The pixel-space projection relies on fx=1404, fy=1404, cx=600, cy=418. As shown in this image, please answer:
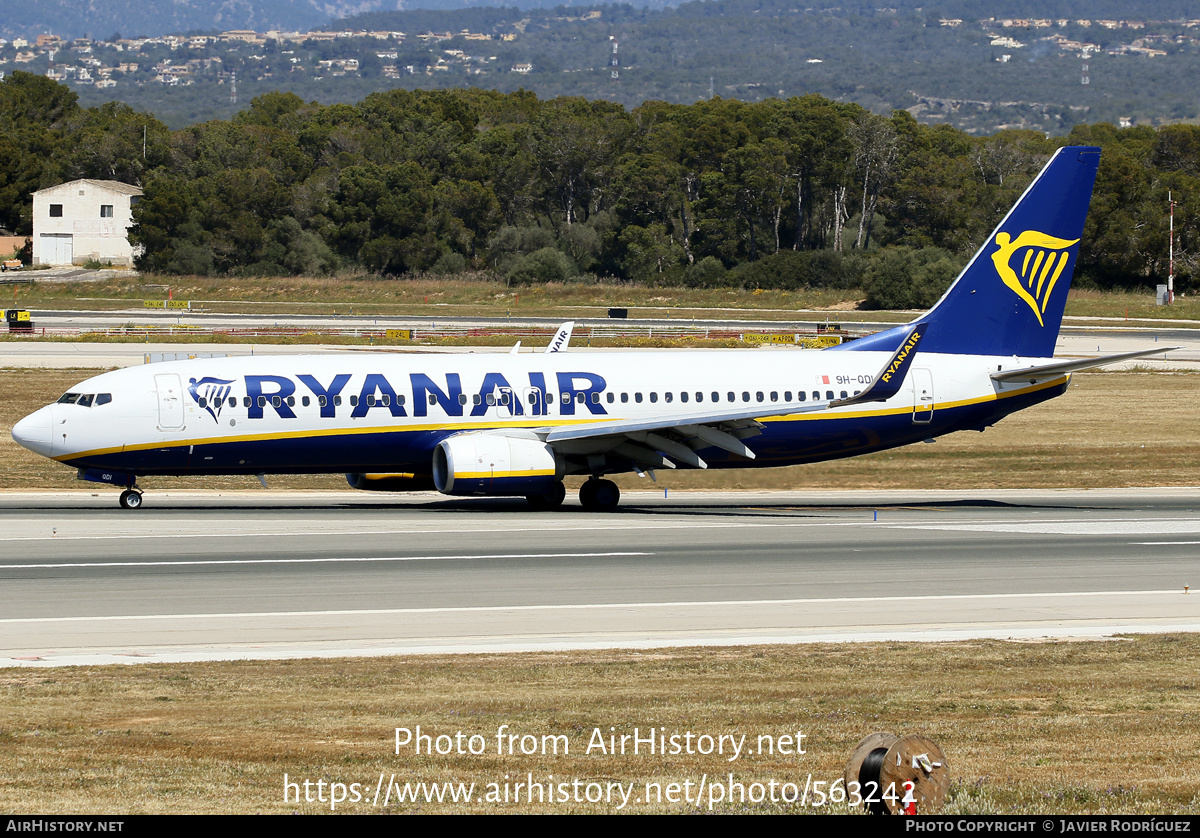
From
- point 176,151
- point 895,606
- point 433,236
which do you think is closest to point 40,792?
point 895,606

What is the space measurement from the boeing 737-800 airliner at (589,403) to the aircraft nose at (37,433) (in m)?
0.03

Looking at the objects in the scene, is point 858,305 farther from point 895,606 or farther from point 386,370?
point 895,606

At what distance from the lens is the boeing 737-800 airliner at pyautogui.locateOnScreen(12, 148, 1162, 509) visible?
32.7m

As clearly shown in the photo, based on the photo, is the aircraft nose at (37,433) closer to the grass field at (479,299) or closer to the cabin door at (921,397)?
the cabin door at (921,397)

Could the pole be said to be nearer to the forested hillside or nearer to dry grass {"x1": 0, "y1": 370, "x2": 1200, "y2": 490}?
the forested hillside

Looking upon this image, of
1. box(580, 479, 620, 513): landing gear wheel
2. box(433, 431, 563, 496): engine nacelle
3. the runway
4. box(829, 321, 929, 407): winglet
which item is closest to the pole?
the runway

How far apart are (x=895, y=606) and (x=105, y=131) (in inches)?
6884

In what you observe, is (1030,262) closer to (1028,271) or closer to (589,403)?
(1028,271)

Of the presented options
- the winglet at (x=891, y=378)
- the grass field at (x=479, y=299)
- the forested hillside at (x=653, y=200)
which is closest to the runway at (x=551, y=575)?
the winglet at (x=891, y=378)

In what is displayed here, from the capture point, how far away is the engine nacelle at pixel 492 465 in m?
32.3

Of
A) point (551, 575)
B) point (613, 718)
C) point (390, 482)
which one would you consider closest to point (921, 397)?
point (390, 482)

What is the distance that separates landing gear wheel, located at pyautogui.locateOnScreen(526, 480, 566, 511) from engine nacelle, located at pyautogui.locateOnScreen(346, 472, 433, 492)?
2700 millimetres

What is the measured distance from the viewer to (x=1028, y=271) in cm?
3850

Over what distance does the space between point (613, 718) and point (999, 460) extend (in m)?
33.6
